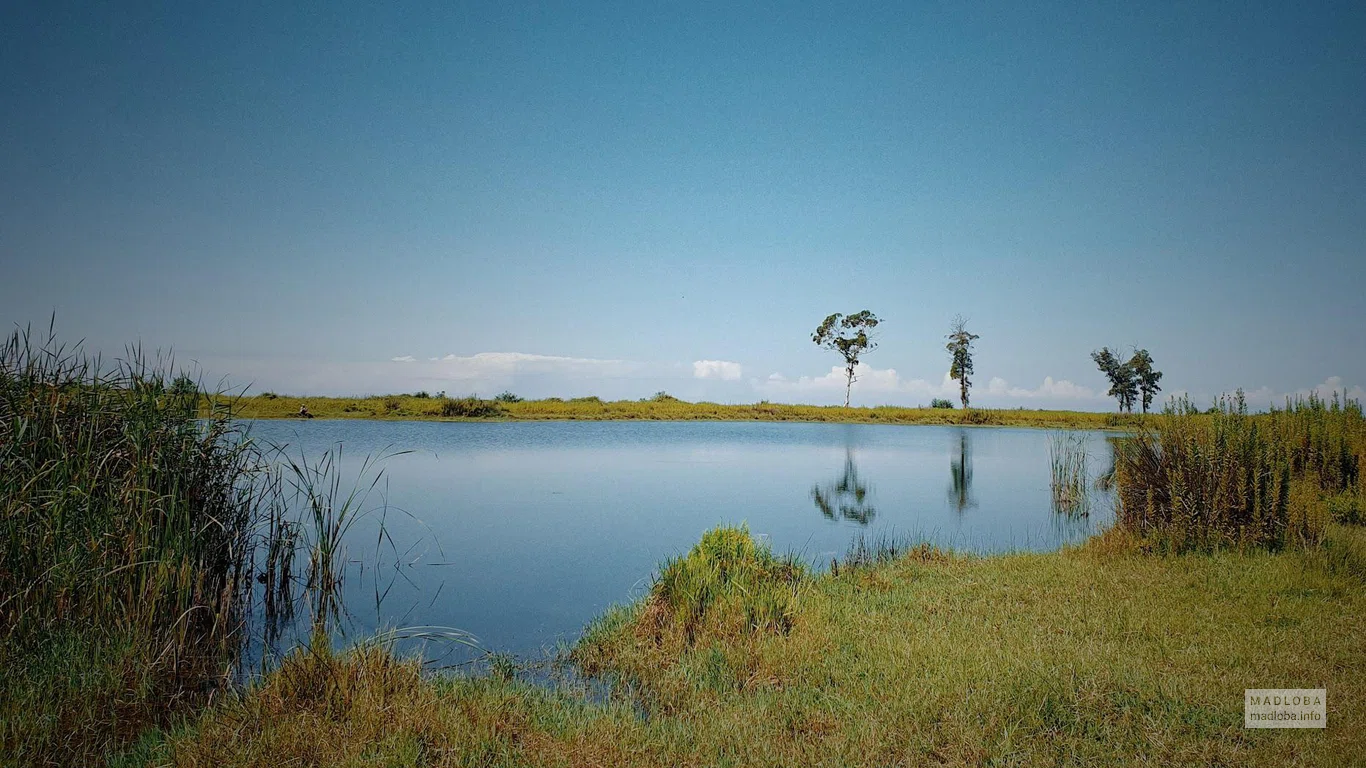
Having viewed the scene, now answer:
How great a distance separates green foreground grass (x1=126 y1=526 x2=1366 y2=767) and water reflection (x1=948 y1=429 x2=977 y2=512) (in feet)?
29.6

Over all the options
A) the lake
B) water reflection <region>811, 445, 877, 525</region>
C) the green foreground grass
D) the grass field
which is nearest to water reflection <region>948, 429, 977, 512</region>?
the lake

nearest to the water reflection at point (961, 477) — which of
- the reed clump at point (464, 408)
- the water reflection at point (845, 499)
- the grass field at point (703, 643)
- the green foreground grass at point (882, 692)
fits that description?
the water reflection at point (845, 499)

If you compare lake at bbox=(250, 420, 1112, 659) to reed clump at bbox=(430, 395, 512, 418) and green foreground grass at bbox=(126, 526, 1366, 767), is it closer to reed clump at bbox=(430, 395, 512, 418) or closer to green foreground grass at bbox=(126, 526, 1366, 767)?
green foreground grass at bbox=(126, 526, 1366, 767)

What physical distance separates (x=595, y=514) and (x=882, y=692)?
922 centimetres

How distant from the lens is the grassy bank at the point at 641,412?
44.8m

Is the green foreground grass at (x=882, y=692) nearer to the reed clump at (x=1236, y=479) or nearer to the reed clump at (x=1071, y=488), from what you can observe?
the reed clump at (x=1236, y=479)

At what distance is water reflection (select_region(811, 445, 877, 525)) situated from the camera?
1423 cm

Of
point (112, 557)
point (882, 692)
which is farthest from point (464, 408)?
point (882, 692)

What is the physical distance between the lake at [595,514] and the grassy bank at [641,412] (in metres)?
16.5

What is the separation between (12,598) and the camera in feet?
17.4

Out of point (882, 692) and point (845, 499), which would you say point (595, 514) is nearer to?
point (845, 499)

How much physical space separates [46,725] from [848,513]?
507 inches

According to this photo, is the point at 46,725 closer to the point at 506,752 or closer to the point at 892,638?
the point at 506,752

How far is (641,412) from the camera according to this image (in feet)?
184
